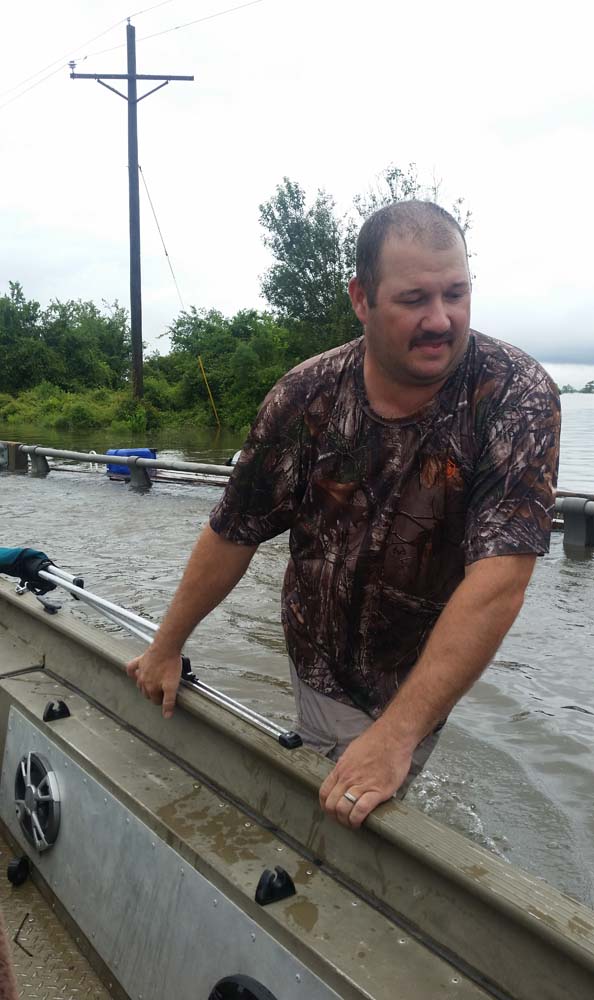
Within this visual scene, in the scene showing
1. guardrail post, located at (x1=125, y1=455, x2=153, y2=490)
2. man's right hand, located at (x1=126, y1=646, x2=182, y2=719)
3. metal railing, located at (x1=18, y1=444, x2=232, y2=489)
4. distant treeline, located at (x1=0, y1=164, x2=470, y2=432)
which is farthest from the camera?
distant treeline, located at (x1=0, y1=164, x2=470, y2=432)

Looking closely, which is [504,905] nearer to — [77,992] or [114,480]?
[77,992]

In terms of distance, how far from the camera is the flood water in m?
4.21

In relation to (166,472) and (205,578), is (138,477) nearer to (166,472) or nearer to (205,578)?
(166,472)

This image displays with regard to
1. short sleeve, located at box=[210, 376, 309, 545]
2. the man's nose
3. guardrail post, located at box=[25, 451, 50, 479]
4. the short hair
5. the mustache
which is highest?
the short hair

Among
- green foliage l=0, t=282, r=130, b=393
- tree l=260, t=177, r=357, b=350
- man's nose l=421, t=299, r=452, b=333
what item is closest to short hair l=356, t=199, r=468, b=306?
man's nose l=421, t=299, r=452, b=333

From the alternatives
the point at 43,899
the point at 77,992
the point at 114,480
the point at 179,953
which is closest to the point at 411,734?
the point at 179,953

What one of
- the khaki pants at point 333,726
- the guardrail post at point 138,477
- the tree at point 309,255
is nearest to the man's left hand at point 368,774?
the khaki pants at point 333,726

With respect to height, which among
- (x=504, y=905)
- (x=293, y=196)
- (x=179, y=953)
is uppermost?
(x=293, y=196)

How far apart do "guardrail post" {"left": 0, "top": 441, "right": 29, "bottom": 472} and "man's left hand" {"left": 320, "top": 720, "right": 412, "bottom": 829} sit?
1585 centimetres

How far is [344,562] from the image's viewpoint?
8.21 feet

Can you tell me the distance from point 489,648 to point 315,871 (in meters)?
0.71

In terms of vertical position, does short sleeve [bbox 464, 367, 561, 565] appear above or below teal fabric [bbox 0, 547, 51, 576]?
above

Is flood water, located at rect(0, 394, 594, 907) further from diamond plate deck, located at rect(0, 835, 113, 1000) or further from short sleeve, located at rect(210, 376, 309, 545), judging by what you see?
short sleeve, located at rect(210, 376, 309, 545)

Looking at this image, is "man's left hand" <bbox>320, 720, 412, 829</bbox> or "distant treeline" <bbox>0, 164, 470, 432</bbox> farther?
"distant treeline" <bbox>0, 164, 470, 432</bbox>
